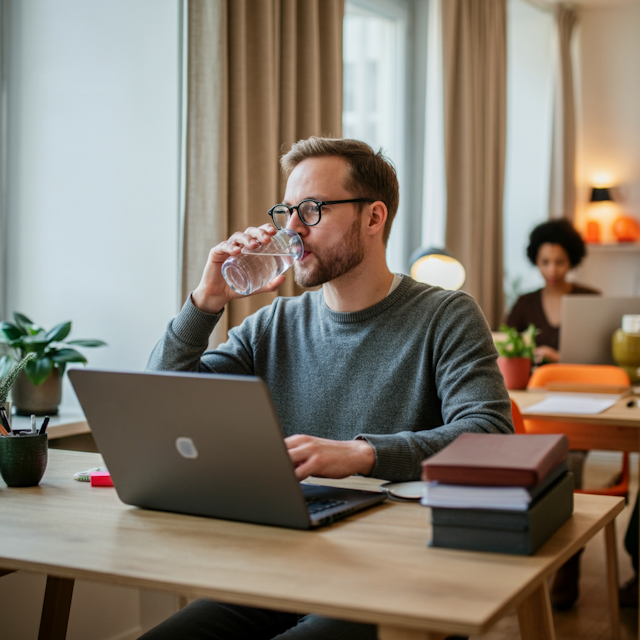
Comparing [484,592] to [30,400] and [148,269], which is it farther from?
[148,269]

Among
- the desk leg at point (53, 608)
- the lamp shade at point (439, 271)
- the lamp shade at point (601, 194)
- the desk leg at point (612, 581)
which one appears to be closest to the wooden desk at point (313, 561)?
the desk leg at point (53, 608)

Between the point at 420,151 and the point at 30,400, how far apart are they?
2.77m

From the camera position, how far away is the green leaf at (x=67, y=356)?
7.56 feet

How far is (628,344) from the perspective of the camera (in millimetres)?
2832

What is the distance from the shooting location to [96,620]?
2.21 meters

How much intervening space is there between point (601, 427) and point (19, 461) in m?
1.87

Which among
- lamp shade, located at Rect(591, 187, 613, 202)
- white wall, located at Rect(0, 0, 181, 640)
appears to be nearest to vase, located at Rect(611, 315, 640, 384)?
white wall, located at Rect(0, 0, 181, 640)

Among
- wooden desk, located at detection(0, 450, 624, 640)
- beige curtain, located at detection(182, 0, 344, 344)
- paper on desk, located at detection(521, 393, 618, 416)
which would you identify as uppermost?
beige curtain, located at detection(182, 0, 344, 344)

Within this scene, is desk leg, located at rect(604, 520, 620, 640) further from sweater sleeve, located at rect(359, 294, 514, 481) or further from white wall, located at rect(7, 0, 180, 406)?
white wall, located at rect(7, 0, 180, 406)

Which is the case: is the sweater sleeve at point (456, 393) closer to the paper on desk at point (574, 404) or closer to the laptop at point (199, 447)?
the laptop at point (199, 447)

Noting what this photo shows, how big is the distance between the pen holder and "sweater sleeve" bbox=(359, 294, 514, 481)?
53 cm

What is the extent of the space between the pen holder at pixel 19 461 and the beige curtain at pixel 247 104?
1.35m

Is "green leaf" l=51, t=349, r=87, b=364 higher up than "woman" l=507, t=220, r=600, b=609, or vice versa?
"woman" l=507, t=220, r=600, b=609

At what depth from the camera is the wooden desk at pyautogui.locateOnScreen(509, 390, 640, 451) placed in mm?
2277
